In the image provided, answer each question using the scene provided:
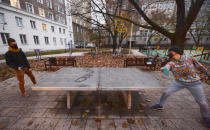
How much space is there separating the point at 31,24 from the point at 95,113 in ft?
80.2

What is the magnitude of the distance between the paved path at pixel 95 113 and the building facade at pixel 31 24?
9.34m

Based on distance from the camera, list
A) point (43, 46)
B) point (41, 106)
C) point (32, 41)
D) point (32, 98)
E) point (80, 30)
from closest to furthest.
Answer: point (41, 106) < point (32, 98) < point (32, 41) < point (43, 46) < point (80, 30)

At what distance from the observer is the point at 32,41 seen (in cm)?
1844

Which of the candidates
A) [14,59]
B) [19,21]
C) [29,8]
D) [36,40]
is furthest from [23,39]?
[14,59]

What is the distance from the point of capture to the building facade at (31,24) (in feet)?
46.0

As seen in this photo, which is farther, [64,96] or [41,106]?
[64,96]

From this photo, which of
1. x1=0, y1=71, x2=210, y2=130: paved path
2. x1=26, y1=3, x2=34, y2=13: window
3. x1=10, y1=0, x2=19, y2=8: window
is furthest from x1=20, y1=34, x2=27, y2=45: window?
x1=0, y1=71, x2=210, y2=130: paved path

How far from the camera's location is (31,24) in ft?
61.0

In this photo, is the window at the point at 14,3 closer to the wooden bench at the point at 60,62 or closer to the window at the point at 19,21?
the window at the point at 19,21

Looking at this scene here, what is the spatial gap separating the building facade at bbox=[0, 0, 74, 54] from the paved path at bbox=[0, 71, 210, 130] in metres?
9.34

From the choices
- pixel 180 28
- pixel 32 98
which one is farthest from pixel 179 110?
pixel 180 28

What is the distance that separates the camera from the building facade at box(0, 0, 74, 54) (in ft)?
46.0

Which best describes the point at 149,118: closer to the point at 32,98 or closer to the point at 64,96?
the point at 64,96

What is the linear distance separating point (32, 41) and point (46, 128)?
73.9 ft
